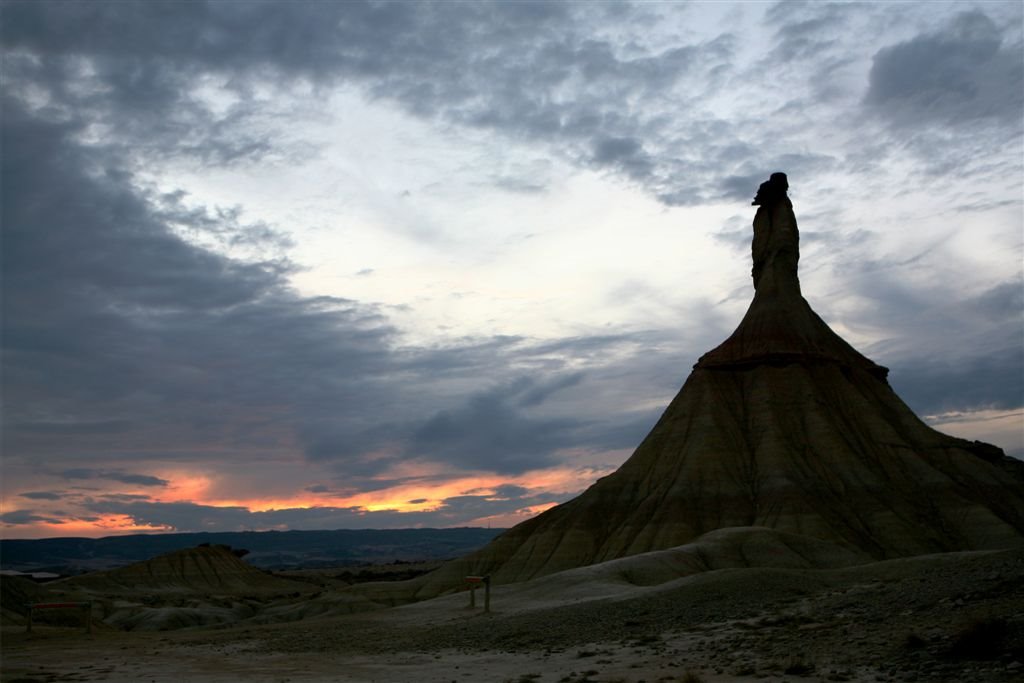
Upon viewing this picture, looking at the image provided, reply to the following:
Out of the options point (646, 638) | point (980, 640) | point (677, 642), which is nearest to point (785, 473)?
point (646, 638)

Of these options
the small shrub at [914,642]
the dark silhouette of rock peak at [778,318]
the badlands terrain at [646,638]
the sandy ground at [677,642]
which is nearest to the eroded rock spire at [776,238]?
the dark silhouette of rock peak at [778,318]

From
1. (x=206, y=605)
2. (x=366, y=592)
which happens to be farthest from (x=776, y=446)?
(x=206, y=605)

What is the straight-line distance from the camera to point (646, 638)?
91.0ft

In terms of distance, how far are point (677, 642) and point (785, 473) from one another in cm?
5929

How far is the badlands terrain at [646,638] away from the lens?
20516mm

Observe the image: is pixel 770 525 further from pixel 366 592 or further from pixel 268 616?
pixel 268 616

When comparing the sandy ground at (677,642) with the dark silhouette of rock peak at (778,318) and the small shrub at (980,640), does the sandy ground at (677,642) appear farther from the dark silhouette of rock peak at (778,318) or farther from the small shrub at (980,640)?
the dark silhouette of rock peak at (778,318)

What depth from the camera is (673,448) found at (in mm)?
91125

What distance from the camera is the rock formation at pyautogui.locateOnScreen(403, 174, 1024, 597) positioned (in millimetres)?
77188

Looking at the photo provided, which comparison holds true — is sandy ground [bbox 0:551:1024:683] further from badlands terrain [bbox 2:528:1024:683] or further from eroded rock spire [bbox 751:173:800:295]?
eroded rock spire [bbox 751:173:800:295]

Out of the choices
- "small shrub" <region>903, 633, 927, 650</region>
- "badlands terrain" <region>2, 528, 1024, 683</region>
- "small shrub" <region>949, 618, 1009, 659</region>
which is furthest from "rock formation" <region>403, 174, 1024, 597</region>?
"small shrub" <region>949, 618, 1009, 659</region>

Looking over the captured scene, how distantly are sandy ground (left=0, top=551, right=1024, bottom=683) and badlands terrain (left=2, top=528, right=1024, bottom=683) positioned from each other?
0.24 feet

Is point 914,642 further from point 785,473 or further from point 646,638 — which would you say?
point 785,473

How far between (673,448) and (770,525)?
645 inches
